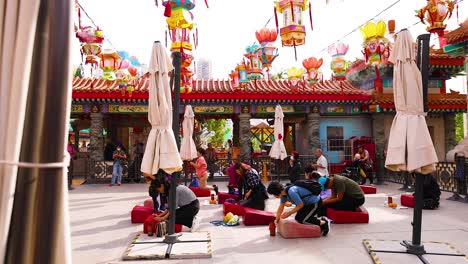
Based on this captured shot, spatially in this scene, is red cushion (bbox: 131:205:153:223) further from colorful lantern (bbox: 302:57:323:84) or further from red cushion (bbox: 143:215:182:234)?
colorful lantern (bbox: 302:57:323:84)

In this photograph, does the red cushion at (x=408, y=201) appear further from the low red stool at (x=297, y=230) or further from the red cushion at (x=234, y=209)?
the red cushion at (x=234, y=209)

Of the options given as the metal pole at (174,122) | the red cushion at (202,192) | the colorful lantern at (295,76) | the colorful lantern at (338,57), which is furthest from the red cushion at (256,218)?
the colorful lantern at (338,57)

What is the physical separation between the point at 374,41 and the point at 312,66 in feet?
10.1

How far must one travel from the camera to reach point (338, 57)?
15.5m

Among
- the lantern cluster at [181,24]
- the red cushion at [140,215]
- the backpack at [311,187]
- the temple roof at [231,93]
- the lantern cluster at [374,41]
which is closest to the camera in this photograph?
the backpack at [311,187]

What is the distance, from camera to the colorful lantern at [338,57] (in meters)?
15.1

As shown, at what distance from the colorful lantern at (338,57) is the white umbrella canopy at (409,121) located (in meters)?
10.7

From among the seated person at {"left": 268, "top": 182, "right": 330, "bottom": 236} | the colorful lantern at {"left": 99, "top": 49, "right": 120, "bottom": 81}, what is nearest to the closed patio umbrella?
the colorful lantern at {"left": 99, "top": 49, "right": 120, "bottom": 81}

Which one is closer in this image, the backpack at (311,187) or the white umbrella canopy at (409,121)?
the white umbrella canopy at (409,121)

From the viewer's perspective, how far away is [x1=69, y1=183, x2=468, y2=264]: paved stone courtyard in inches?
186

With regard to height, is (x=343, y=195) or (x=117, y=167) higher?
(x=117, y=167)

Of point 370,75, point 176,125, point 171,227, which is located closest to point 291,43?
point 176,125

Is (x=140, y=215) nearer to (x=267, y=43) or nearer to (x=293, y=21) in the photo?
(x=293, y=21)

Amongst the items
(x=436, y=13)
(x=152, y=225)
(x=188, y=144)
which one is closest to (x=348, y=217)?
(x=152, y=225)
